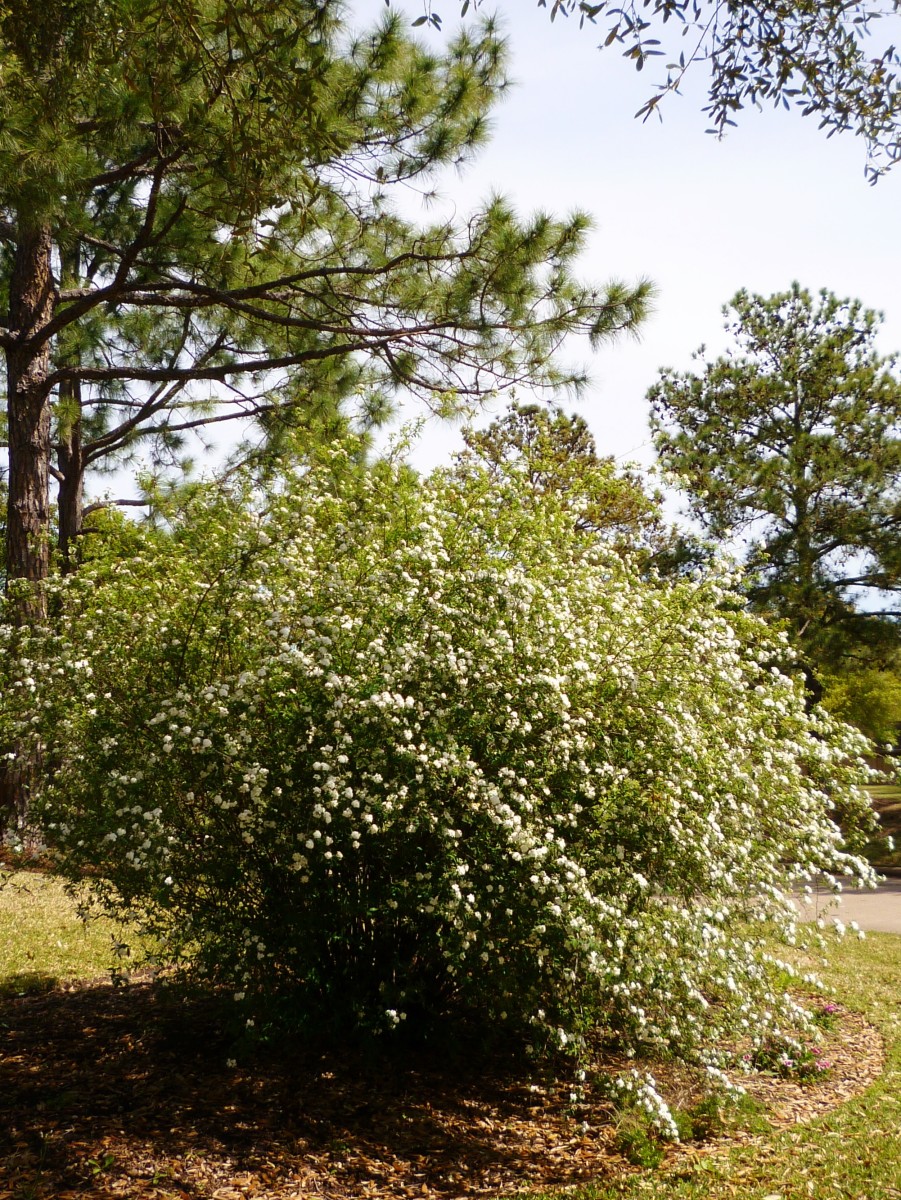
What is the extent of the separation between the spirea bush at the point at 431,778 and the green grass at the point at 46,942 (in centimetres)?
217

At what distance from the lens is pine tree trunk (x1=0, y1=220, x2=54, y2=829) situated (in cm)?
1045

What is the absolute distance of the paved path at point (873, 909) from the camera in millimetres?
11930

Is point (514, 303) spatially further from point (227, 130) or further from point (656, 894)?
point (656, 894)

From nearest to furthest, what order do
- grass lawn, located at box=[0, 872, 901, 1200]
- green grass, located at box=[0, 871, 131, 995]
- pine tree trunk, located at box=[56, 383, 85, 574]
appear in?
grass lawn, located at box=[0, 872, 901, 1200] → green grass, located at box=[0, 871, 131, 995] → pine tree trunk, located at box=[56, 383, 85, 574]

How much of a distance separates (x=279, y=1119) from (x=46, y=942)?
13.7 feet

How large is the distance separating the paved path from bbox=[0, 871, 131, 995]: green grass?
24.1 feet

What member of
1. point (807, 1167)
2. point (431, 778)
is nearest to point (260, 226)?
point (431, 778)

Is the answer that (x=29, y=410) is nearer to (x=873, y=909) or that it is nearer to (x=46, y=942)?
Result: (x=46, y=942)

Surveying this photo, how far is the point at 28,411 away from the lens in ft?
35.4

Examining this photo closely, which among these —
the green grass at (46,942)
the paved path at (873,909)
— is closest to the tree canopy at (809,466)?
the paved path at (873,909)

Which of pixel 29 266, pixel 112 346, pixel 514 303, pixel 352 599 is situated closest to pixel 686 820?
pixel 352 599

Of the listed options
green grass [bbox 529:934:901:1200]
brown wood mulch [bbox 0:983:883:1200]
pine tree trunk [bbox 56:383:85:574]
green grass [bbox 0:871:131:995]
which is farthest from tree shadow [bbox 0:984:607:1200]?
pine tree trunk [bbox 56:383:85:574]

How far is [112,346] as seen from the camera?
1402 cm

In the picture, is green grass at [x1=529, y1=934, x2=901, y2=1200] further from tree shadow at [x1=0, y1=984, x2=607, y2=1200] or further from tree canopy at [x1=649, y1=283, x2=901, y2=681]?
tree canopy at [x1=649, y1=283, x2=901, y2=681]
